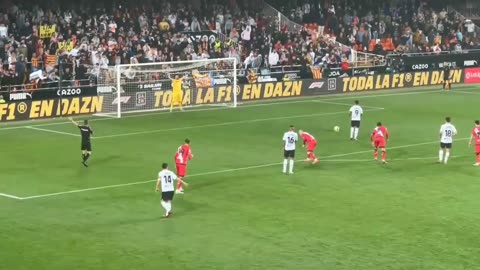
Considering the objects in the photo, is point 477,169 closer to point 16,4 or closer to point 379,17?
point 16,4

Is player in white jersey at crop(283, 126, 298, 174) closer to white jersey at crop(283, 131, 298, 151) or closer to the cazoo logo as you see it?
white jersey at crop(283, 131, 298, 151)

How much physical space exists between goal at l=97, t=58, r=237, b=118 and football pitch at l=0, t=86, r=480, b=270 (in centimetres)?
252

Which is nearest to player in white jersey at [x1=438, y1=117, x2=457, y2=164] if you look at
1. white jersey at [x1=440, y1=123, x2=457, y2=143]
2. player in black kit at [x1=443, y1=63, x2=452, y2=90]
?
white jersey at [x1=440, y1=123, x2=457, y2=143]

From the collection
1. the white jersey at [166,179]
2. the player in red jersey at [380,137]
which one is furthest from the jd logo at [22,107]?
the white jersey at [166,179]

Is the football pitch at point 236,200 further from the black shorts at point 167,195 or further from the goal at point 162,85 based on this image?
the goal at point 162,85

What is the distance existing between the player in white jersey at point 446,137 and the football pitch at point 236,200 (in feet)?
1.50

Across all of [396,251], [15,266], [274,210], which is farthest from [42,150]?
[396,251]

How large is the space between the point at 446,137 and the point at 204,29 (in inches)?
1021

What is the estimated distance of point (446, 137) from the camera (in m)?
34.9

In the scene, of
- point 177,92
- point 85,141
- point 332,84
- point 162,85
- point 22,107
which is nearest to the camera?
point 85,141

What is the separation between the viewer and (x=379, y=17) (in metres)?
67.2

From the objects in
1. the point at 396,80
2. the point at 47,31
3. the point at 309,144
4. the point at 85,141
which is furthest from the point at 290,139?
the point at 396,80

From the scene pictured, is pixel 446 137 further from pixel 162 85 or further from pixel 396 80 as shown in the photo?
Answer: pixel 396 80

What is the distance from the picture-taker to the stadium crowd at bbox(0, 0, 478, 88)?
48.9 m
